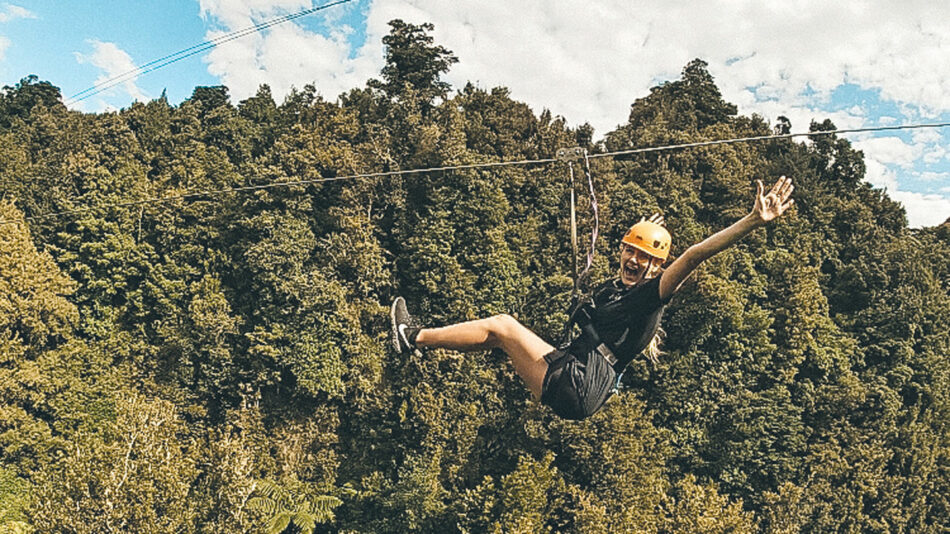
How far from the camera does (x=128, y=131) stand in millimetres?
30859

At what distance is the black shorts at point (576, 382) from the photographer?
479 cm

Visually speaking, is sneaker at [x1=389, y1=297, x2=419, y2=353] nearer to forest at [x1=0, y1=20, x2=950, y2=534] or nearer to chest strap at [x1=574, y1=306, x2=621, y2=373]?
chest strap at [x1=574, y1=306, x2=621, y2=373]

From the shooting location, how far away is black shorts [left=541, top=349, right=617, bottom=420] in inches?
189

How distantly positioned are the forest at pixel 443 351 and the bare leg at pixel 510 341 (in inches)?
680

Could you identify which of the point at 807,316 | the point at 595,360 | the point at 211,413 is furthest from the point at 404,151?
the point at 595,360

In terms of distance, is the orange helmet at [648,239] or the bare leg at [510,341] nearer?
the orange helmet at [648,239]

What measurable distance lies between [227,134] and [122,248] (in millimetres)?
7114

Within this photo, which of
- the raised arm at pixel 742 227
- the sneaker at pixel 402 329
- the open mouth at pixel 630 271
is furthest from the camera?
the sneaker at pixel 402 329

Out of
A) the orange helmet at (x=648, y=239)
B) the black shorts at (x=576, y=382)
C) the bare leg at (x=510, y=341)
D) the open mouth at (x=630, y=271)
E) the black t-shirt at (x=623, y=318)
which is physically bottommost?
the black shorts at (x=576, y=382)

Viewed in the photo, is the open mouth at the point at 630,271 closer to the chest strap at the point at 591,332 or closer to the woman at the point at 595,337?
the woman at the point at 595,337

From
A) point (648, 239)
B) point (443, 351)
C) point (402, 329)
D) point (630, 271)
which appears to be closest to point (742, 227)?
point (648, 239)

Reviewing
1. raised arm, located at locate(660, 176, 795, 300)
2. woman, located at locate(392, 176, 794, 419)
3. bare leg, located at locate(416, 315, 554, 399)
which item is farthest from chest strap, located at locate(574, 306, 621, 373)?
raised arm, located at locate(660, 176, 795, 300)

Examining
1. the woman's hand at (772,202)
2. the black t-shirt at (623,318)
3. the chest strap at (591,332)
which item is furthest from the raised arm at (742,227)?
the chest strap at (591,332)

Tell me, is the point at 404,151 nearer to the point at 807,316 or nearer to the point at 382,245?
the point at 382,245
